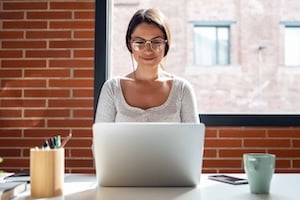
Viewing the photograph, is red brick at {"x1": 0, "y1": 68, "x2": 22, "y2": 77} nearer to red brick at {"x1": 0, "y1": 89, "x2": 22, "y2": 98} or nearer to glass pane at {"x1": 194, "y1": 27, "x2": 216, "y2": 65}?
red brick at {"x1": 0, "y1": 89, "x2": 22, "y2": 98}

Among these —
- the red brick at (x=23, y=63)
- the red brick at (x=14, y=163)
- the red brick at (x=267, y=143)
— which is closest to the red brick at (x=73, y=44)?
the red brick at (x=23, y=63)

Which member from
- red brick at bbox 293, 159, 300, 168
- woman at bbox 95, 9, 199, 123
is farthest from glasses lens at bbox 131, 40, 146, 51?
red brick at bbox 293, 159, 300, 168

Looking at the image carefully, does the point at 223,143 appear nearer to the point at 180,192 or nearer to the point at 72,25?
the point at 72,25

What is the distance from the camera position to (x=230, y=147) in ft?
7.73

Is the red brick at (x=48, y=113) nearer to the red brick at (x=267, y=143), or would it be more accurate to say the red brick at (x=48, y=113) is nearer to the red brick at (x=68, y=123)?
the red brick at (x=68, y=123)

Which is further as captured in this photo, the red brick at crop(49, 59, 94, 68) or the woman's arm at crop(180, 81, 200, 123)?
the red brick at crop(49, 59, 94, 68)

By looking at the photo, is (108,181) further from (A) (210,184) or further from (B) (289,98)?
(B) (289,98)

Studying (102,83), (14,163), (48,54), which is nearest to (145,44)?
(102,83)

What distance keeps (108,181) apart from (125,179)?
53mm

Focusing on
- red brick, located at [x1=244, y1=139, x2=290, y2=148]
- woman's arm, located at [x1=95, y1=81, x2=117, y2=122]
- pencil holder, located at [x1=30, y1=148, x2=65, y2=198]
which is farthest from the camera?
red brick, located at [x1=244, y1=139, x2=290, y2=148]

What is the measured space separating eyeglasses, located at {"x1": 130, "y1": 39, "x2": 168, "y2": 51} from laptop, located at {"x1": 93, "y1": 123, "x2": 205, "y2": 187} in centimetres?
77

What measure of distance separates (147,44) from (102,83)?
2.06ft

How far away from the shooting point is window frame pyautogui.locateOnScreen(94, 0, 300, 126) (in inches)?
93.1

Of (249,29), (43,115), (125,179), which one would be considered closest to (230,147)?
(249,29)
